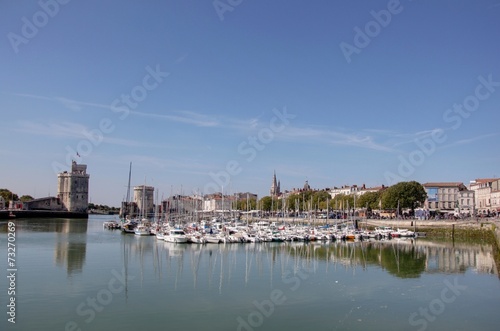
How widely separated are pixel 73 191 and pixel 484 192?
11656cm

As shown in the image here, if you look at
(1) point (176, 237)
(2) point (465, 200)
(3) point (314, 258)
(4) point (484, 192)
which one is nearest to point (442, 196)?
(2) point (465, 200)

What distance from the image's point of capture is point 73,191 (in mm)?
142000

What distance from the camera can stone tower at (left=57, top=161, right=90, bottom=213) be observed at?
5561 inches

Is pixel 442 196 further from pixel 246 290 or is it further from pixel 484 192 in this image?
pixel 246 290

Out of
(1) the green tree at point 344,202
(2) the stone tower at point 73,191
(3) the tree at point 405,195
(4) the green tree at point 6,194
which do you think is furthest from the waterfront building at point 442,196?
(4) the green tree at point 6,194

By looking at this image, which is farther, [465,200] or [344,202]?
[344,202]

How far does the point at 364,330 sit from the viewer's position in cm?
1664

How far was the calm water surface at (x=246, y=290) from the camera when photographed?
17.5 m

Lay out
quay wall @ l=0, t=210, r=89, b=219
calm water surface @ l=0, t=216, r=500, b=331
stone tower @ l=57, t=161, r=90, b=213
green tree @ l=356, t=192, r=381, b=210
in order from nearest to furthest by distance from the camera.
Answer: calm water surface @ l=0, t=216, r=500, b=331 < green tree @ l=356, t=192, r=381, b=210 < quay wall @ l=0, t=210, r=89, b=219 < stone tower @ l=57, t=161, r=90, b=213

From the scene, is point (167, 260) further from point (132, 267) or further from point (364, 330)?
point (364, 330)

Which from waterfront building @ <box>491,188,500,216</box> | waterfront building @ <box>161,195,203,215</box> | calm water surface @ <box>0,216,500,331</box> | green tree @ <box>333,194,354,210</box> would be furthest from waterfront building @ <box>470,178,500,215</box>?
waterfront building @ <box>161,195,203,215</box>

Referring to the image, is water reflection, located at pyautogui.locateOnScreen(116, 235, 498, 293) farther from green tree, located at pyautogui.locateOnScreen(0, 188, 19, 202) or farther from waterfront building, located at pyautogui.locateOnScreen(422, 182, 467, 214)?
green tree, located at pyautogui.locateOnScreen(0, 188, 19, 202)

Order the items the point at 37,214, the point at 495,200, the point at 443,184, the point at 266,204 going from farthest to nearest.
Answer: the point at 266,204, the point at 37,214, the point at 443,184, the point at 495,200

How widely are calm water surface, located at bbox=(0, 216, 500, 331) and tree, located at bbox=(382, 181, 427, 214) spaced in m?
44.1
